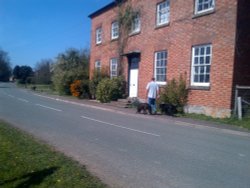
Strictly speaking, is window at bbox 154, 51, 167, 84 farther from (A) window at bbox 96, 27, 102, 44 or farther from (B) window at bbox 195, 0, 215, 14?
(A) window at bbox 96, 27, 102, 44

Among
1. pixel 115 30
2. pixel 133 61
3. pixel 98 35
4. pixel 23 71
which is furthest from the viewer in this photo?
pixel 23 71

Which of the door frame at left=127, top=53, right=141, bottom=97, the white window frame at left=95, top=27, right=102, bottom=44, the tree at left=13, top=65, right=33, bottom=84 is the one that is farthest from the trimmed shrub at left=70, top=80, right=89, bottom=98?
the tree at left=13, top=65, right=33, bottom=84

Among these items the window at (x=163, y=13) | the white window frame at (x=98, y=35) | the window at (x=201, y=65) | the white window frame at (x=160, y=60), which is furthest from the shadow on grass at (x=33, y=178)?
the white window frame at (x=98, y=35)

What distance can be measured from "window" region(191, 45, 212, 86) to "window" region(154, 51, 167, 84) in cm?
265

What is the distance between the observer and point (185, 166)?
6215 millimetres

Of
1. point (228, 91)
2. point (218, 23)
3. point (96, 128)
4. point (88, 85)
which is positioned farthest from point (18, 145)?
point (88, 85)

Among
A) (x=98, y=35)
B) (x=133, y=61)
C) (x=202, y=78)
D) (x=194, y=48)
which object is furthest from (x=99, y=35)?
(x=202, y=78)

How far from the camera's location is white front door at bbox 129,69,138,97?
72.5 feet

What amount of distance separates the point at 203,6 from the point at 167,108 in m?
5.90

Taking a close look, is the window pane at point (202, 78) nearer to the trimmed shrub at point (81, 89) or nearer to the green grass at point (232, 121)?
the green grass at point (232, 121)

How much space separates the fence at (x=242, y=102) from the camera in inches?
543

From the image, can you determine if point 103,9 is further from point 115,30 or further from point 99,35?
point 115,30

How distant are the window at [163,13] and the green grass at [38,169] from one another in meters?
14.0

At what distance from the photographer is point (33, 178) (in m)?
4.86
